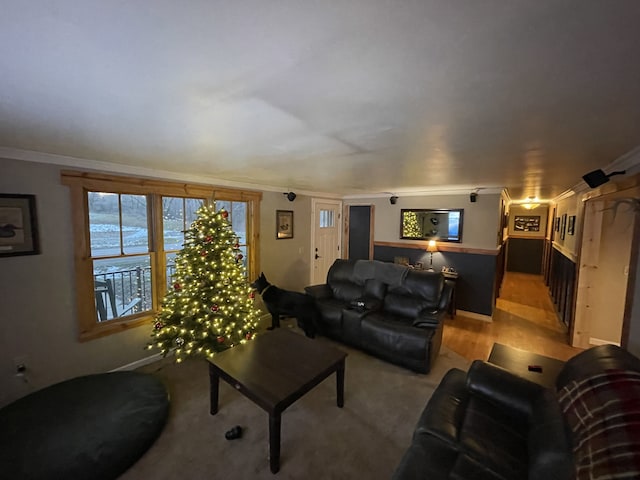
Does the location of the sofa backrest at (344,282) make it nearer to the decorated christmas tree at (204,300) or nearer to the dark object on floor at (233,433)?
the decorated christmas tree at (204,300)

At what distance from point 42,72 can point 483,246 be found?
5.35m

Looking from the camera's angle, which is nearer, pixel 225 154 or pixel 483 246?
pixel 225 154

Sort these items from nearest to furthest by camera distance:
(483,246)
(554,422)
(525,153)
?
(554,422), (525,153), (483,246)

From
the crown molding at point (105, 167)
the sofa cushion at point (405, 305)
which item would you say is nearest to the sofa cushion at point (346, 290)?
the sofa cushion at point (405, 305)

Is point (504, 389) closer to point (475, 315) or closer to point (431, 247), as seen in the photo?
point (475, 315)

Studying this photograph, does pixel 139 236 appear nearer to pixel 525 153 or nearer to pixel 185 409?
pixel 185 409

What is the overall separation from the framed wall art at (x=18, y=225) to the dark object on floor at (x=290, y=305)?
2366 mm

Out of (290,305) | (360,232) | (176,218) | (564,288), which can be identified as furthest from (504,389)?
(360,232)

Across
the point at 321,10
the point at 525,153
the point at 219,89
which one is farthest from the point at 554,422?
the point at 219,89

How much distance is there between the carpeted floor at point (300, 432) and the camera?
187cm

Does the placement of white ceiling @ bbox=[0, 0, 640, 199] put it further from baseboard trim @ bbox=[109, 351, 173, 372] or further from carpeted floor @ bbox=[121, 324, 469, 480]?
baseboard trim @ bbox=[109, 351, 173, 372]

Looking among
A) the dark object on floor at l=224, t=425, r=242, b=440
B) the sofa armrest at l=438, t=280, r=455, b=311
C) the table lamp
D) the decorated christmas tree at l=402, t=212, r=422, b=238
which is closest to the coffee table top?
the dark object on floor at l=224, t=425, r=242, b=440

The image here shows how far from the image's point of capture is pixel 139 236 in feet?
10.4

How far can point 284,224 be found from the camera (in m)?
4.88
